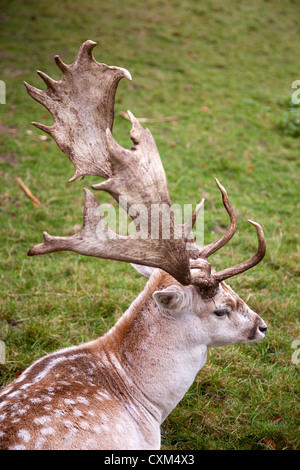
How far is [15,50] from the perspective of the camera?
9.98m

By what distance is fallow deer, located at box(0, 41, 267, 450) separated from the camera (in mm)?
2686

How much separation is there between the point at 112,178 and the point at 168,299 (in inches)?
31.6

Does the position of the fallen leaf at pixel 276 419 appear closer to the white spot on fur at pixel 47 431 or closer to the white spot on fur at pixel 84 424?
the white spot on fur at pixel 84 424

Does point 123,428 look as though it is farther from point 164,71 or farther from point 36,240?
point 164,71

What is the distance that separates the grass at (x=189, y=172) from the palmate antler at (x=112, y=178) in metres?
1.46

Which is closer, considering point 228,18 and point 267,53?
point 267,53

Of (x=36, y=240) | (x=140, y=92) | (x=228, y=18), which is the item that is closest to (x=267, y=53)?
(x=228, y=18)

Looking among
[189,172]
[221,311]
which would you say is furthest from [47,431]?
[189,172]

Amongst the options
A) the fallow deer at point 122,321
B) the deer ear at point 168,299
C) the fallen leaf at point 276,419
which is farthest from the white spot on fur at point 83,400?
the fallen leaf at point 276,419

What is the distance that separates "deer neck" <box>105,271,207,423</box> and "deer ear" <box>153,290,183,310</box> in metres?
0.14

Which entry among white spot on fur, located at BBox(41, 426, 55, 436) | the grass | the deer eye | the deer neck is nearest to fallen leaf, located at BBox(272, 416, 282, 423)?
the grass

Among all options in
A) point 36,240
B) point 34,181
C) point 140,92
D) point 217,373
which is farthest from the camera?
point 140,92

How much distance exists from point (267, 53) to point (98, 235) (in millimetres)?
10417

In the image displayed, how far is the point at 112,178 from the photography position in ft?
9.22
